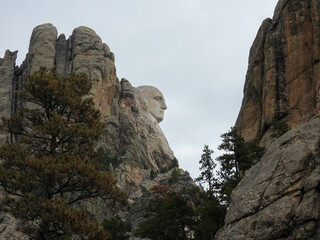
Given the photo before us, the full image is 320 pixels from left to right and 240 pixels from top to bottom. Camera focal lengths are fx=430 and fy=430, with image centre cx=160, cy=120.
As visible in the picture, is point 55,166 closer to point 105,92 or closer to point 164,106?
point 105,92

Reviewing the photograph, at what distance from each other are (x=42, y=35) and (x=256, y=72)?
69.4 metres

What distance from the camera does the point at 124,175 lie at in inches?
3433

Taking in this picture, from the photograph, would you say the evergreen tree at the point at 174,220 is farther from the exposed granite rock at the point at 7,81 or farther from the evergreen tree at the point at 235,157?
the exposed granite rock at the point at 7,81

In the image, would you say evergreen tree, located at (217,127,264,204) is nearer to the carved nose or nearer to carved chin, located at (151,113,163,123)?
carved chin, located at (151,113,163,123)

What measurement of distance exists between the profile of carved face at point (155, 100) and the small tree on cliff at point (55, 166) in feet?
A: 396

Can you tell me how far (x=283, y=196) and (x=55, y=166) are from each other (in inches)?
461

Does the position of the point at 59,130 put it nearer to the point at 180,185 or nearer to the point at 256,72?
the point at 256,72

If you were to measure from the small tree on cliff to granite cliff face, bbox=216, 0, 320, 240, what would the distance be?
7.49 metres

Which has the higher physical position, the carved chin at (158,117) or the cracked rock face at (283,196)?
the carved chin at (158,117)

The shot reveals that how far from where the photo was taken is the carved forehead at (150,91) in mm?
154375

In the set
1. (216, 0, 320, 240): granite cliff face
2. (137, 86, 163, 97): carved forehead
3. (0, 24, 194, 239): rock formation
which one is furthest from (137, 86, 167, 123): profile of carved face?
(216, 0, 320, 240): granite cliff face

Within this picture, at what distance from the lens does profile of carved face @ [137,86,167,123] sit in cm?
14888

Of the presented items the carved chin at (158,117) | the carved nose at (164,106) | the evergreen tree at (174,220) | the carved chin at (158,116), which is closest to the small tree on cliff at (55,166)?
the evergreen tree at (174,220)

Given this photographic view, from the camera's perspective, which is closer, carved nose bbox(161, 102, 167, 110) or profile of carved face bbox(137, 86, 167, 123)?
profile of carved face bbox(137, 86, 167, 123)
